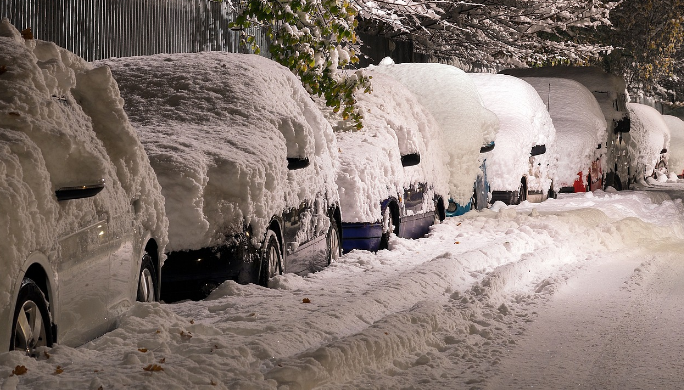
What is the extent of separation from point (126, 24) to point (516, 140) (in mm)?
6381

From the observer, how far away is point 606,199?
1977 cm

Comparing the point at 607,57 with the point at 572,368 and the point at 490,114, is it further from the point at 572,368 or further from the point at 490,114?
the point at 572,368

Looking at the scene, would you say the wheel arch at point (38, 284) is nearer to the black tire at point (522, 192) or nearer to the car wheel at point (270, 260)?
the car wheel at point (270, 260)

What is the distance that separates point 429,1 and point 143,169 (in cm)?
1630

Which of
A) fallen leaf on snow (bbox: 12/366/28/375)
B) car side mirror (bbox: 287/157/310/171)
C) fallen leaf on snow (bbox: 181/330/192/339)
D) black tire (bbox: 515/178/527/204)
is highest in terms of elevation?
car side mirror (bbox: 287/157/310/171)

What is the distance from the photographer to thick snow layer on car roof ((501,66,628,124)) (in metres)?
23.3

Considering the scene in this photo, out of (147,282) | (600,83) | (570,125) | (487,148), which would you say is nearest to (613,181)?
(600,83)

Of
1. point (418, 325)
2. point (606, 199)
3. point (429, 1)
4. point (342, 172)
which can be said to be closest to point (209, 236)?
point (418, 325)

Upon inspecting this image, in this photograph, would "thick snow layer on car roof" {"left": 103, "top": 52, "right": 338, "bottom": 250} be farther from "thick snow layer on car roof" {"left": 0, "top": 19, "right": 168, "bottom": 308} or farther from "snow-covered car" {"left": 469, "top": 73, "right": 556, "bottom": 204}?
"snow-covered car" {"left": 469, "top": 73, "right": 556, "bottom": 204}

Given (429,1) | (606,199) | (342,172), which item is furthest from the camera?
(429,1)

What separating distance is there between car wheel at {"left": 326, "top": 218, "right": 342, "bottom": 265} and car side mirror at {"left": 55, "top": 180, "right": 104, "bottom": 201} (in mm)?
4884

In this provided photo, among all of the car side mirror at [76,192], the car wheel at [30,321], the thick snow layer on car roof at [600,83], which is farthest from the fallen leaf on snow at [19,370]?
the thick snow layer on car roof at [600,83]

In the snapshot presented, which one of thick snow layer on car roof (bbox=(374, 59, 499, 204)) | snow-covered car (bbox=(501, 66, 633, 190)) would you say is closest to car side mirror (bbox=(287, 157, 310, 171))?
thick snow layer on car roof (bbox=(374, 59, 499, 204))

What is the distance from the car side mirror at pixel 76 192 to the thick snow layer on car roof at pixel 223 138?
5.79 ft
